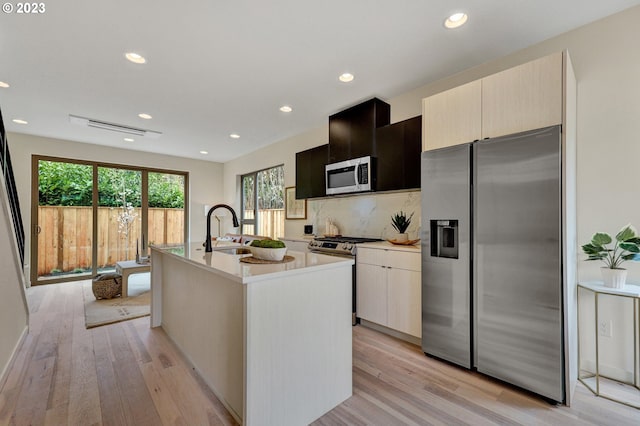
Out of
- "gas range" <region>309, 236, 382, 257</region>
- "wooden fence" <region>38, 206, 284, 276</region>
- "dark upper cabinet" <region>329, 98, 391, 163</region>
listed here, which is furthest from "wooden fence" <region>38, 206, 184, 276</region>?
"dark upper cabinet" <region>329, 98, 391, 163</region>

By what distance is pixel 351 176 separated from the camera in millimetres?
3412

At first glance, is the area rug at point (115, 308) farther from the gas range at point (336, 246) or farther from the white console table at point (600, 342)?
the white console table at point (600, 342)

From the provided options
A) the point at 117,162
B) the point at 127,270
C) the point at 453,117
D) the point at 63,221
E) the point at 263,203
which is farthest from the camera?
the point at 263,203

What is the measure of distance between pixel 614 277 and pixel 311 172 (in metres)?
3.23

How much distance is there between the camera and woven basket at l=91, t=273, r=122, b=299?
3.92 metres

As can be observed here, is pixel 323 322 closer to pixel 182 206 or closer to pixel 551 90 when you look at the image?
pixel 551 90

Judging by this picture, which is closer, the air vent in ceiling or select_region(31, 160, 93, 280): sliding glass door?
the air vent in ceiling

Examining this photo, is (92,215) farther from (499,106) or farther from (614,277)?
(614,277)

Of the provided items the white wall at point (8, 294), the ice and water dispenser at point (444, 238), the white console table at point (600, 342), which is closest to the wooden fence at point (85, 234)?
the white wall at point (8, 294)

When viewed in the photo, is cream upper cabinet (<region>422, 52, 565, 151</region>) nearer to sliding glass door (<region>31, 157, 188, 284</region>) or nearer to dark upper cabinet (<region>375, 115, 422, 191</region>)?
dark upper cabinet (<region>375, 115, 422, 191</region>)

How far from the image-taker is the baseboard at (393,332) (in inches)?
104

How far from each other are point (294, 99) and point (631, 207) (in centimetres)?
311

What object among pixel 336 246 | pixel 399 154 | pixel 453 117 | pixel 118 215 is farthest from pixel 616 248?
pixel 118 215

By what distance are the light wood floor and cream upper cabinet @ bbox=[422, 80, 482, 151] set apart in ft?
6.00
